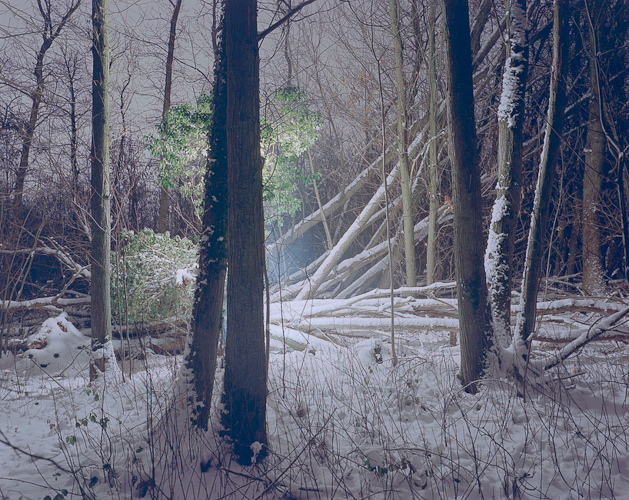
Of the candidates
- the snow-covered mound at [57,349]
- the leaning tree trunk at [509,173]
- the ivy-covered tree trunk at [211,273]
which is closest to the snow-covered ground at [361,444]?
the ivy-covered tree trunk at [211,273]

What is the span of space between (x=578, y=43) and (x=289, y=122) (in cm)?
1005

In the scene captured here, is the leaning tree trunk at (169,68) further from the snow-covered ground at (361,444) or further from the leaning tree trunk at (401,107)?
the snow-covered ground at (361,444)

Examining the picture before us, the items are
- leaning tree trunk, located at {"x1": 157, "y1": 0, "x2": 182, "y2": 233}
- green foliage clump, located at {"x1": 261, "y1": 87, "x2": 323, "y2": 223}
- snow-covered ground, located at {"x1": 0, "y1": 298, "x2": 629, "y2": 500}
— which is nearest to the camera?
snow-covered ground, located at {"x1": 0, "y1": 298, "x2": 629, "y2": 500}

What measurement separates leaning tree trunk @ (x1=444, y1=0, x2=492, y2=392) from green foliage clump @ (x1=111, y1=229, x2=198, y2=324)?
6.10 meters

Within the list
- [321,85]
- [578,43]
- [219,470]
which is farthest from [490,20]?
[219,470]

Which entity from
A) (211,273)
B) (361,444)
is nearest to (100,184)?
(211,273)

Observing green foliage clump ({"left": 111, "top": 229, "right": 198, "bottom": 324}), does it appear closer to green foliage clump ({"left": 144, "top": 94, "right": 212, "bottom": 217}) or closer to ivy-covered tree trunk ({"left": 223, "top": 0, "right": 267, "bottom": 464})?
green foliage clump ({"left": 144, "top": 94, "right": 212, "bottom": 217})

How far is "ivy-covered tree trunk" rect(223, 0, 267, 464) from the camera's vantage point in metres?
3.43

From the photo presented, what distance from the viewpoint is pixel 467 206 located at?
15.0 ft

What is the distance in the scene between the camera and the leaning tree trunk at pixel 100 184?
6.54 metres

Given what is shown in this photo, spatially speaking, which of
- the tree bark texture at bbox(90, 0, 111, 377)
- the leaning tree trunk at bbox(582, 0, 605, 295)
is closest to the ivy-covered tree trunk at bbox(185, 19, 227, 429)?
the tree bark texture at bbox(90, 0, 111, 377)

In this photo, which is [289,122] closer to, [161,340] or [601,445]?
[161,340]

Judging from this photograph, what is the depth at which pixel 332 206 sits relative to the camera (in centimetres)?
1479

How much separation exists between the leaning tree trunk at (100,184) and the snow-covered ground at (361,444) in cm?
124
